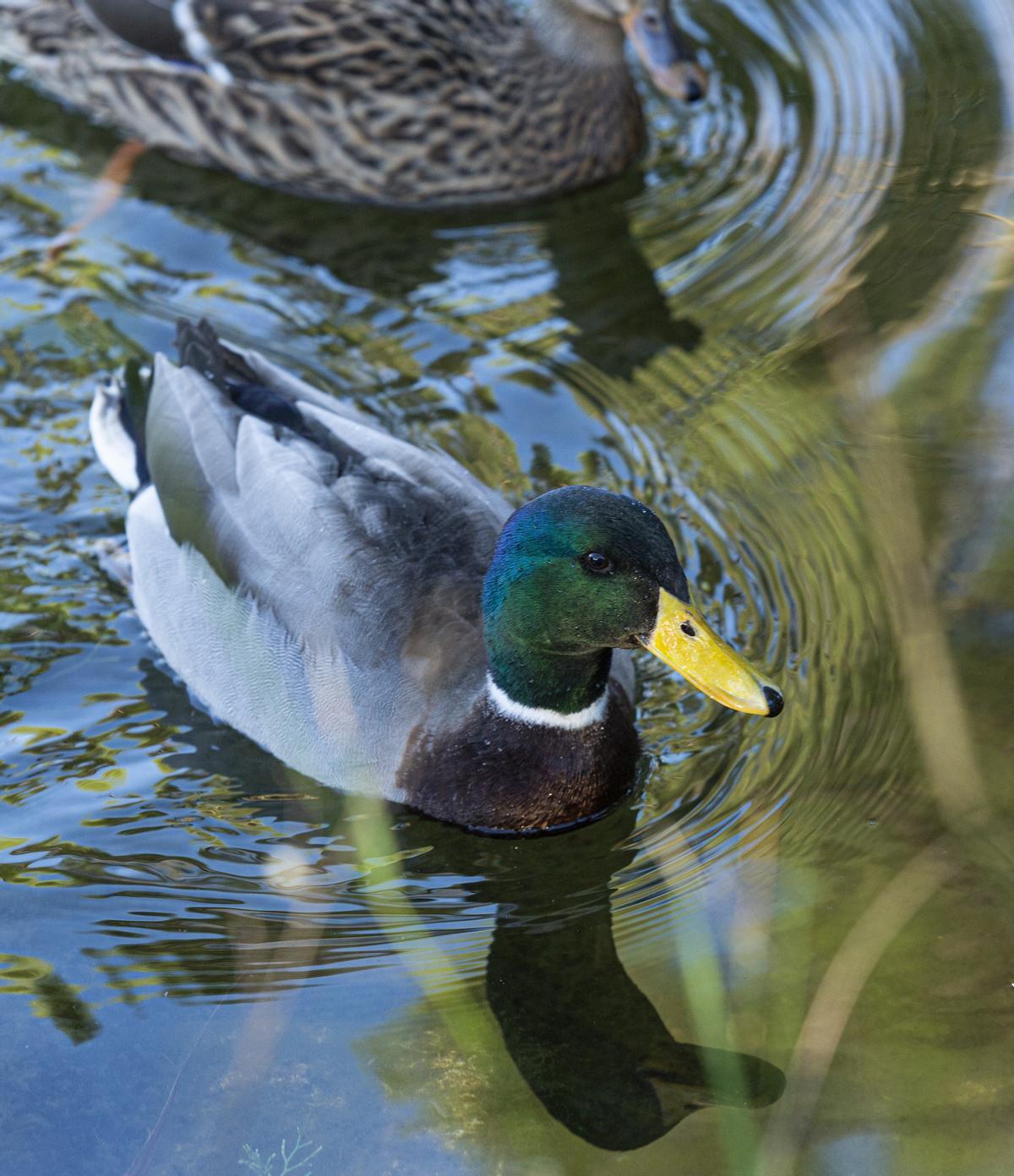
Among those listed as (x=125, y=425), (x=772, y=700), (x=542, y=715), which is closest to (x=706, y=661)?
(x=772, y=700)

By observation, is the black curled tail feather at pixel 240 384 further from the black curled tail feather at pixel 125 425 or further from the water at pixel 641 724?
the water at pixel 641 724

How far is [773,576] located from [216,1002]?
2178 millimetres

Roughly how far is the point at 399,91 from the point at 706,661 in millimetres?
3756

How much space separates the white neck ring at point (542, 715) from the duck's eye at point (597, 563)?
0.57 m

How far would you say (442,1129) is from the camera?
4.19 m

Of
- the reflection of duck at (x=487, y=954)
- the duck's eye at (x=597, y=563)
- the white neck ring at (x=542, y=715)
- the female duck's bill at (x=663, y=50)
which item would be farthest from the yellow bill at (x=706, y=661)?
the female duck's bill at (x=663, y=50)

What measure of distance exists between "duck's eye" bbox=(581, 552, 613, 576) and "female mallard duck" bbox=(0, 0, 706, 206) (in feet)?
11.0

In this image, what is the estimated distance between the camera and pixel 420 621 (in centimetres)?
501

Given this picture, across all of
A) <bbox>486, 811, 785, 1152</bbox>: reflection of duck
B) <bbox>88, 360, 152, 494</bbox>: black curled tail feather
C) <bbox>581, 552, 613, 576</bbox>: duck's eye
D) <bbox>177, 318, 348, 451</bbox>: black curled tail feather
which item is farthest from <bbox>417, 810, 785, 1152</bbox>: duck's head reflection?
<bbox>88, 360, 152, 494</bbox>: black curled tail feather

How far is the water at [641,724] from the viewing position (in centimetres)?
427

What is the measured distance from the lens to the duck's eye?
4555 mm

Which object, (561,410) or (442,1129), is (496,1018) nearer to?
(442,1129)

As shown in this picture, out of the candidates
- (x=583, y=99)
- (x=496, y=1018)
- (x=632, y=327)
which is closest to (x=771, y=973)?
(x=496, y=1018)

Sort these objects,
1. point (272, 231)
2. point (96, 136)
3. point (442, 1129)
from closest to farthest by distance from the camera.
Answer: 1. point (442, 1129)
2. point (272, 231)
3. point (96, 136)
